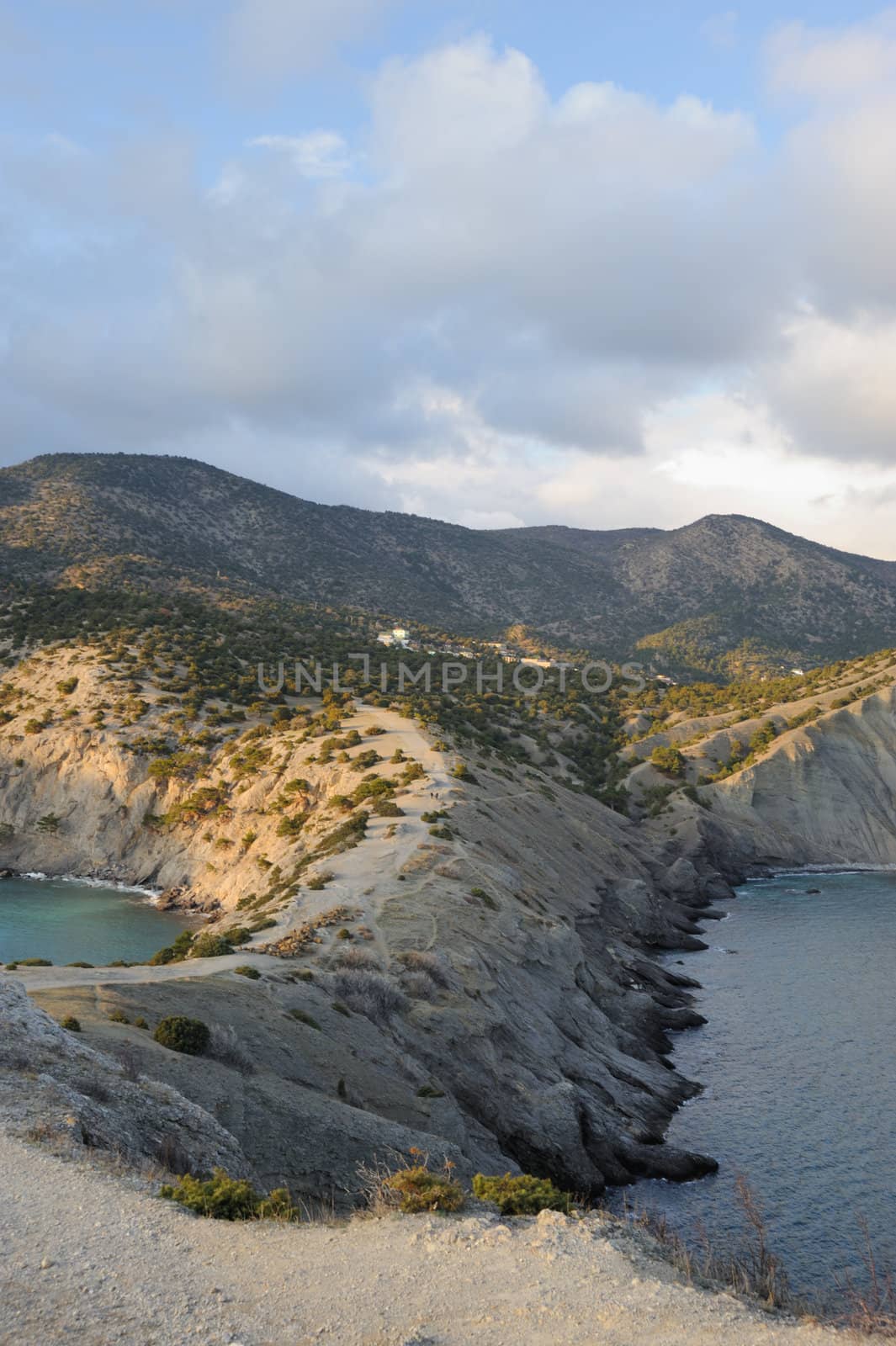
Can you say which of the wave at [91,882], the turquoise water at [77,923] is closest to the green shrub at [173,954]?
the turquoise water at [77,923]

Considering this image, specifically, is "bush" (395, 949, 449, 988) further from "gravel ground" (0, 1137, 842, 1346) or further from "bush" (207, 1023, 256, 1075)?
"gravel ground" (0, 1137, 842, 1346)

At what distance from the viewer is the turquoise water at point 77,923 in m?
54.0

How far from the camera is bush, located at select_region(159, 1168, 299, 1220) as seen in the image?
1555 cm

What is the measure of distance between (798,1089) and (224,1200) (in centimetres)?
3422

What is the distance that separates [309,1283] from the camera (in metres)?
13.7

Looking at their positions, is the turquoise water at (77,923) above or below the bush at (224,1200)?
below

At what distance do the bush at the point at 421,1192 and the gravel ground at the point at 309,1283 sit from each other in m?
0.88

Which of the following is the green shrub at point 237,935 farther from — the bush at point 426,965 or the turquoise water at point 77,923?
the turquoise water at point 77,923

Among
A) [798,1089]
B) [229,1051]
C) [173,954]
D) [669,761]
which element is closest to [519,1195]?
[229,1051]

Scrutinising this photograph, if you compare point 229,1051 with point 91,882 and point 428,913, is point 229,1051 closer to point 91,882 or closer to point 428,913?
point 428,913

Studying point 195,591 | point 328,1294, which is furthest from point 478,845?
point 195,591

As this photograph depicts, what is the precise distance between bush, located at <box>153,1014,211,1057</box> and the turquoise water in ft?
93.0

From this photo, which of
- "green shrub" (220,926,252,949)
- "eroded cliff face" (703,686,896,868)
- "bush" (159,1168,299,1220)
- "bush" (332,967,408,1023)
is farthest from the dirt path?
"eroded cliff face" (703,686,896,868)

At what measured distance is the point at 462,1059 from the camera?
111 ft
